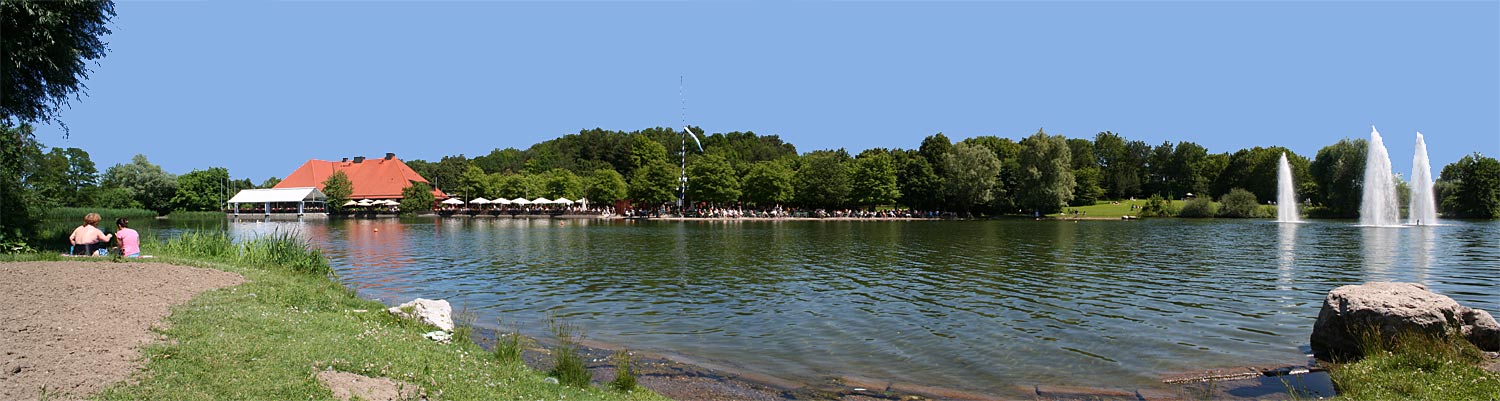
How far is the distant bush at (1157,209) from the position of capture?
7751cm

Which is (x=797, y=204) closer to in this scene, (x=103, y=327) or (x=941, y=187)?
(x=941, y=187)

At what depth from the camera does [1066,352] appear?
10.9 meters

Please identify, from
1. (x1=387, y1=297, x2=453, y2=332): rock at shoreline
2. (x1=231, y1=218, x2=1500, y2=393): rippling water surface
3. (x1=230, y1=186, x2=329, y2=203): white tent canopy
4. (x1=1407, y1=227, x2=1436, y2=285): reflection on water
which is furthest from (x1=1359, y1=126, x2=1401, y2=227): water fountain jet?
(x1=230, y1=186, x2=329, y2=203): white tent canopy

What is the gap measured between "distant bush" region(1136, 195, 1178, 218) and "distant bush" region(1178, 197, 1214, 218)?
98 cm

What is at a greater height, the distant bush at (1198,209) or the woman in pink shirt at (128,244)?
the distant bush at (1198,209)

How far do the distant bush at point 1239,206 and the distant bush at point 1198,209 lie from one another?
1.08m

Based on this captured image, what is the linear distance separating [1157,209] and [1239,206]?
7.39m

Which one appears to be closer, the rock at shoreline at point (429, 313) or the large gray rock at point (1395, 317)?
the large gray rock at point (1395, 317)

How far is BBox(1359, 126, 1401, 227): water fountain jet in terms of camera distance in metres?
50.1

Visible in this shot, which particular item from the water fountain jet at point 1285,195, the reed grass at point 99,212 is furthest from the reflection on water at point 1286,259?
the reed grass at point 99,212

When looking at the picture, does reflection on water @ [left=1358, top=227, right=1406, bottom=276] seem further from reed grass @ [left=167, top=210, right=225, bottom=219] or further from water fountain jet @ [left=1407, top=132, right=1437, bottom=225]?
reed grass @ [left=167, top=210, right=225, bottom=219]

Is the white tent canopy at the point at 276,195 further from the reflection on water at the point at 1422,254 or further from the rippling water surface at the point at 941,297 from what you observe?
the reflection on water at the point at 1422,254

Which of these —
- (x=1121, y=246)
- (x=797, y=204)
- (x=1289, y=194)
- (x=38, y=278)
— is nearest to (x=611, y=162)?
(x=797, y=204)

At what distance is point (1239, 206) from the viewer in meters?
73.1
